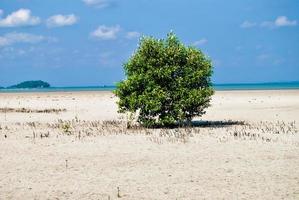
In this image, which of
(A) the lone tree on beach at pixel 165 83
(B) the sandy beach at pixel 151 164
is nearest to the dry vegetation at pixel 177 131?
(B) the sandy beach at pixel 151 164

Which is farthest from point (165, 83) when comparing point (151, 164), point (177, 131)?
point (151, 164)

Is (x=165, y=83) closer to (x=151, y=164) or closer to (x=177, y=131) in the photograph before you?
(x=177, y=131)

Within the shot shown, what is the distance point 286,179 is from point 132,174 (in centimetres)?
439

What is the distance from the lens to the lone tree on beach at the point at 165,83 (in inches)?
1096

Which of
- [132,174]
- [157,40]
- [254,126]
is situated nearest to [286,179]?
[132,174]

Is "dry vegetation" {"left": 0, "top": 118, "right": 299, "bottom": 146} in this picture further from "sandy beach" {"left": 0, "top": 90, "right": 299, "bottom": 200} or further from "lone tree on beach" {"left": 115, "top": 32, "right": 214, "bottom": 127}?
"lone tree on beach" {"left": 115, "top": 32, "right": 214, "bottom": 127}

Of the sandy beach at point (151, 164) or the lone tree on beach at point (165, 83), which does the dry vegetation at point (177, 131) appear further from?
the lone tree on beach at point (165, 83)

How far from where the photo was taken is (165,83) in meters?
28.5

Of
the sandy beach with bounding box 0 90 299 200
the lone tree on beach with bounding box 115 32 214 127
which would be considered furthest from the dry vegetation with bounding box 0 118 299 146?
the lone tree on beach with bounding box 115 32 214 127

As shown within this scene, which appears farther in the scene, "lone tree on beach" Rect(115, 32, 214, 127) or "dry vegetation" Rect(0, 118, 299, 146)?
"lone tree on beach" Rect(115, 32, 214, 127)

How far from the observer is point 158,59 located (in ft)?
93.7

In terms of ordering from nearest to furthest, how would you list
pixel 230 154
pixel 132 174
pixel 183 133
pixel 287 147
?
1. pixel 132 174
2. pixel 230 154
3. pixel 287 147
4. pixel 183 133

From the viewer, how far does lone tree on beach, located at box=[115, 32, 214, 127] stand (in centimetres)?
2783

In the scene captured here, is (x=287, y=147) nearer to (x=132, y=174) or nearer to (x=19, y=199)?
(x=132, y=174)
